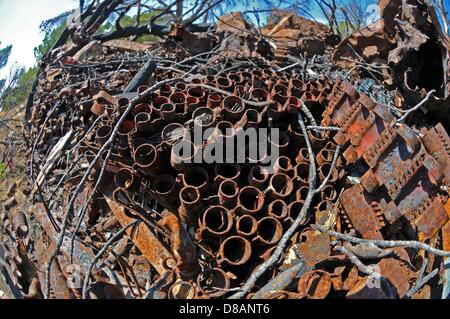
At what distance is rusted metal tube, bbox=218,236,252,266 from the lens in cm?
221

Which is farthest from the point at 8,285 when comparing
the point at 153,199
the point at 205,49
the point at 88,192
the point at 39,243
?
the point at 205,49

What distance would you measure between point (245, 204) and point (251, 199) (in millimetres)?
65

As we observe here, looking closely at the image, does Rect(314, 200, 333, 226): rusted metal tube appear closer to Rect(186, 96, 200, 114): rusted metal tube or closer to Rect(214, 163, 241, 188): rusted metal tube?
Rect(214, 163, 241, 188): rusted metal tube

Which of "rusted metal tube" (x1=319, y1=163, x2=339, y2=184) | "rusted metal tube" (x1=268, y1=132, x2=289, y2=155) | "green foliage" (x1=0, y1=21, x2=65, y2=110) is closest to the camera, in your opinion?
"rusted metal tube" (x1=319, y1=163, x2=339, y2=184)

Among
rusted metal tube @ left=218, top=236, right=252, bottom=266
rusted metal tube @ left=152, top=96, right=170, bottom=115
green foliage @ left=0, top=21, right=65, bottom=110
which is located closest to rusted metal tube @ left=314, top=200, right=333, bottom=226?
rusted metal tube @ left=218, top=236, right=252, bottom=266

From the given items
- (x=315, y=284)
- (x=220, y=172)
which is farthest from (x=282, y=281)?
(x=220, y=172)

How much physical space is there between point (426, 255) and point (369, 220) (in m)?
0.31

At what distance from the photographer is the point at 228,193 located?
2.45 meters

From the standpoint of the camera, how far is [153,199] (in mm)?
2592

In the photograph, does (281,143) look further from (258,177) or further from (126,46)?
(126,46)

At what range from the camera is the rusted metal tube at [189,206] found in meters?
2.33

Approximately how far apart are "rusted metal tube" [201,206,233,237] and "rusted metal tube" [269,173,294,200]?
1.02 feet

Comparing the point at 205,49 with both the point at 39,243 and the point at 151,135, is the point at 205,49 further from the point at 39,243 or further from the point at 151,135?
the point at 39,243

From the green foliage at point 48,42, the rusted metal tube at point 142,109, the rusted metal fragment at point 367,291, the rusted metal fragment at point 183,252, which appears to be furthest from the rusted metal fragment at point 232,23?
the rusted metal fragment at point 367,291
